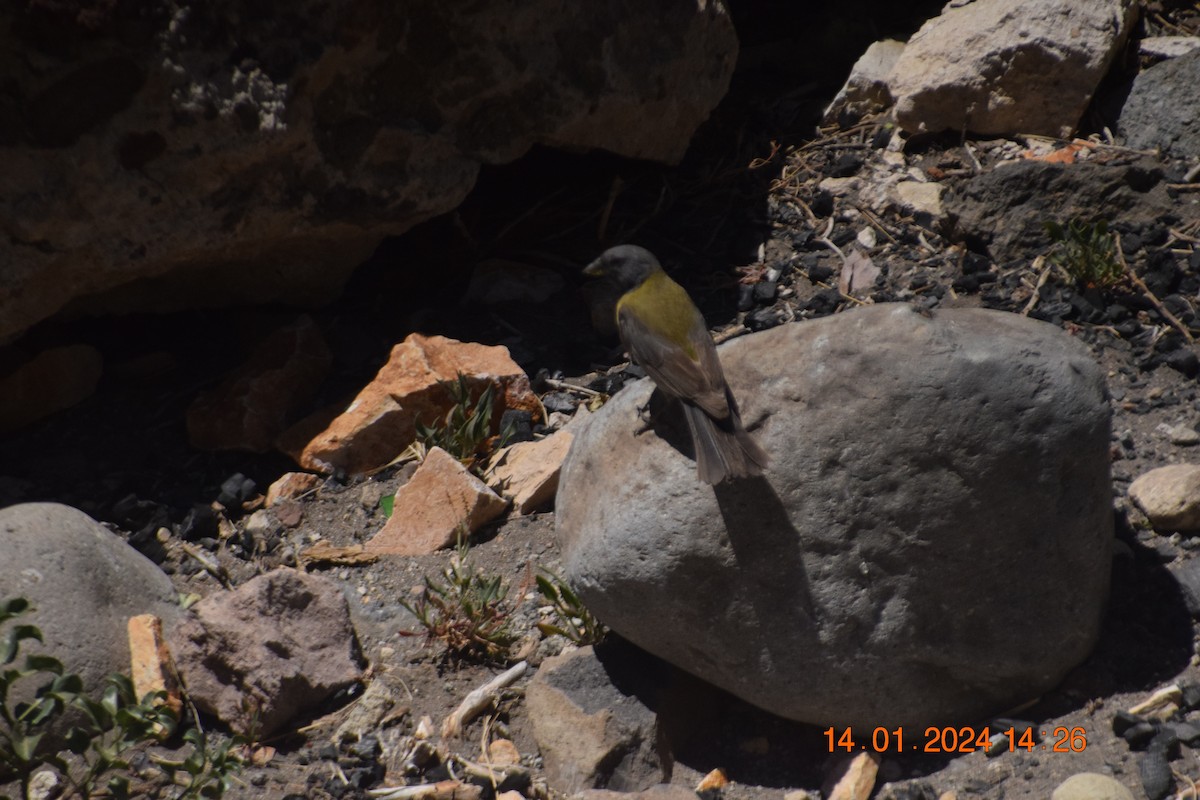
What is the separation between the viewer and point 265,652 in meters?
3.41

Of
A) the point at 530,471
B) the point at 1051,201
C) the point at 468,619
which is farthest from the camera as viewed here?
the point at 1051,201

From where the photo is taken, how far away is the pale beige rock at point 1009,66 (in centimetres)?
Answer: 511

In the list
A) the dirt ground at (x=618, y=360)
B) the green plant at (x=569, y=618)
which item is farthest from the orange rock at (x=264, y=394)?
the green plant at (x=569, y=618)

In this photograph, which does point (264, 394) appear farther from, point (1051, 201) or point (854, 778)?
point (1051, 201)

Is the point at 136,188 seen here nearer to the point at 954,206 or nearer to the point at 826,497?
the point at 826,497

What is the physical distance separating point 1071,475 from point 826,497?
0.65m

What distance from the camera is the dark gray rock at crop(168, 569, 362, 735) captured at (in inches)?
133

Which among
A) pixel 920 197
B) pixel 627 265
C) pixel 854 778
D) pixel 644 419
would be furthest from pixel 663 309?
pixel 920 197

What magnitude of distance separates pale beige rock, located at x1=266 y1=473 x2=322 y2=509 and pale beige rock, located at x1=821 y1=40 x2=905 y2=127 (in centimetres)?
318

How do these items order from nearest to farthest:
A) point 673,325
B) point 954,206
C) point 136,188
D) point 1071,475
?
1. point 1071,475
2. point 673,325
3. point 136,188
4. point 954,206

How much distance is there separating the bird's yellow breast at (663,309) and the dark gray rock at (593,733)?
1.03 m

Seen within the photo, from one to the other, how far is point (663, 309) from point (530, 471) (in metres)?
0.81

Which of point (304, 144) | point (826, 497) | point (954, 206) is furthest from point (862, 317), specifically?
point (304, 144)

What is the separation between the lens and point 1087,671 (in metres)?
3.17
